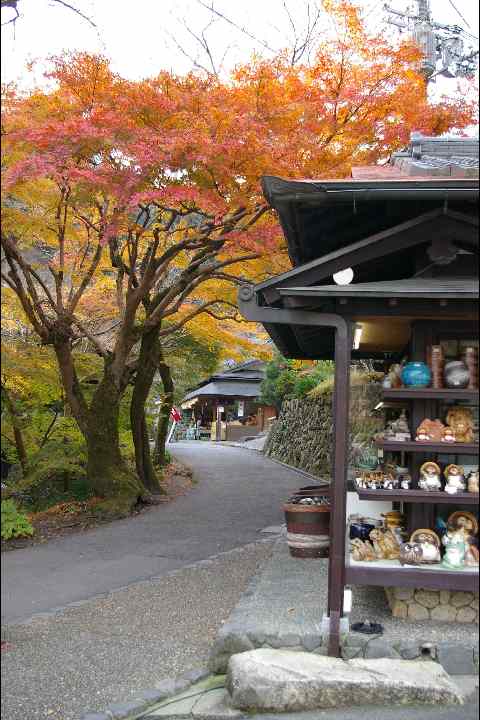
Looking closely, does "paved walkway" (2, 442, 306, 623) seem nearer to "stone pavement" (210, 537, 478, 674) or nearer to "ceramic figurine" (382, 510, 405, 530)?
"stone pavement" (210, 537, 478, 674)

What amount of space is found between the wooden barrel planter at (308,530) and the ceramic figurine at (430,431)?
5.83 ft

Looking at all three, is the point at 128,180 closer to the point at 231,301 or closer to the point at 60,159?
the point at 60,159

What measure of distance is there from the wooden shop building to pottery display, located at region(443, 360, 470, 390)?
→ 4.8 inches

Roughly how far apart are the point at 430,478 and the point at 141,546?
247 inches

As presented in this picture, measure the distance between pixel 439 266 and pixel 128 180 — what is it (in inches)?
237

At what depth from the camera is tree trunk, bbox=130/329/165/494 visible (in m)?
15.6

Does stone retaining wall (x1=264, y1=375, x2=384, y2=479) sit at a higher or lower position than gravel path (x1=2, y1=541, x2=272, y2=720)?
higher

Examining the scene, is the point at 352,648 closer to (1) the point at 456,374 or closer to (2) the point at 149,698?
(2) the point at 149,698

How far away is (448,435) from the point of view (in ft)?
19.9

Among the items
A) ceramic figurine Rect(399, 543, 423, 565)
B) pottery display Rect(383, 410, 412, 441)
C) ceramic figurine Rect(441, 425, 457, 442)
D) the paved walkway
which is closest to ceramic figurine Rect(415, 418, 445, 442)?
ceramic figurine Rect(441, 425, 457, 442)

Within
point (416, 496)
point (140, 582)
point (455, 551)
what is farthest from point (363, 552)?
point (140, 582)

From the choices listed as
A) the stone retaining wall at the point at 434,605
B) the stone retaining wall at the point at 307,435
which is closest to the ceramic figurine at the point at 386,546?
the stone retaining wall at the point at 434,605

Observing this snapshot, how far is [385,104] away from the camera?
12.1 m

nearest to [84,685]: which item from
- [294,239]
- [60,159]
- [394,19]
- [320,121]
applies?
[294,239]
